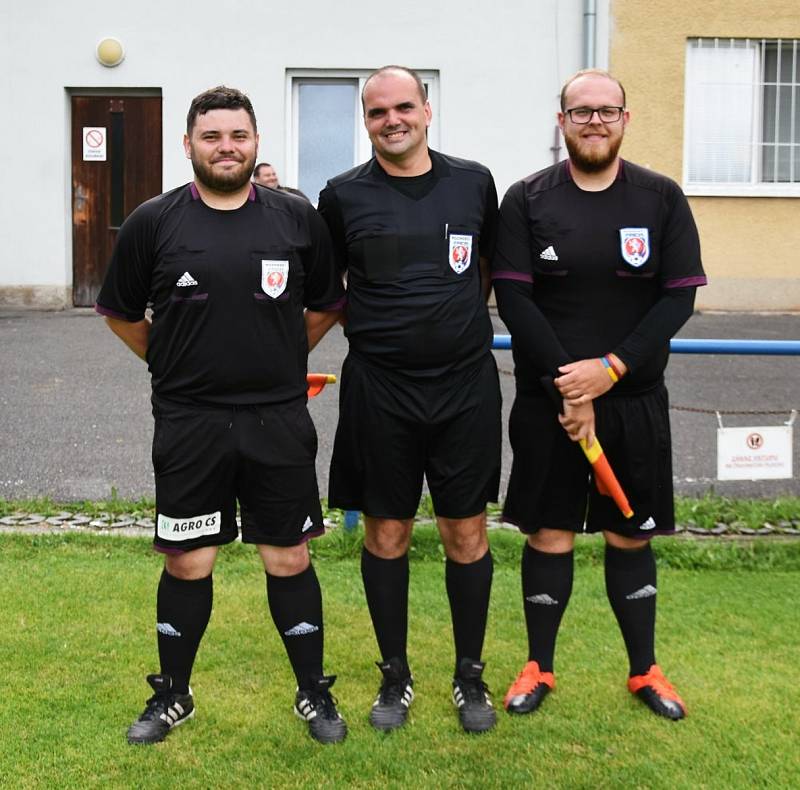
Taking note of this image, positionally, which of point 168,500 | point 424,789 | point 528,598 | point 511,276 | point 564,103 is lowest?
point 424,789

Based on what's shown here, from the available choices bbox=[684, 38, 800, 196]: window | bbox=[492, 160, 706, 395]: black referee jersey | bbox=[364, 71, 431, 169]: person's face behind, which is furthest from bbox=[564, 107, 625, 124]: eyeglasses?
bbox=[684, 38, 800, 196]: window

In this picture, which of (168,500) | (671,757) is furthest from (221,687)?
(671,757)

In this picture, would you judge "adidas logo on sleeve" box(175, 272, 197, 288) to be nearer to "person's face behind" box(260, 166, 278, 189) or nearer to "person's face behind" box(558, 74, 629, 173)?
"person's face behind" box(558, 74, 629, 173)

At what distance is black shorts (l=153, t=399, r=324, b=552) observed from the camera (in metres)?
3.57

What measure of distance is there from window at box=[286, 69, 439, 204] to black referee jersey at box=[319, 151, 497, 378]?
940 centimetres

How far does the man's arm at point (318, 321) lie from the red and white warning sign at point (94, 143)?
9827 mm

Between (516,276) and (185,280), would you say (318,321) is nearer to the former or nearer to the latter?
(185,280)

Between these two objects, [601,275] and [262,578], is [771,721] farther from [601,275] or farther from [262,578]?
[262,578]

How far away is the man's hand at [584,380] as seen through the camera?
3.64 meters

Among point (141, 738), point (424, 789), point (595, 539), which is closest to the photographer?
point (424, 789)

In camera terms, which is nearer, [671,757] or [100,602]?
[671,757]

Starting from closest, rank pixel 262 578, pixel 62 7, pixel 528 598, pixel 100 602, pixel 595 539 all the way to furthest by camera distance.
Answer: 1. pixel 528 598
2. pixel 100 602
3. pixel 262 578
4. pixel 595 539
5. pixel 62 7

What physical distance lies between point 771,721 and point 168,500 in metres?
2.10

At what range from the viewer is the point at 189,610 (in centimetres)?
369
